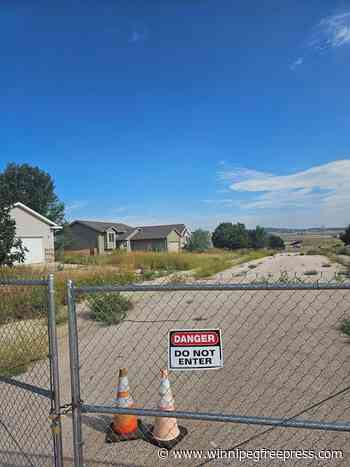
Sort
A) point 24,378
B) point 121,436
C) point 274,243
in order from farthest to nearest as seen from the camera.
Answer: point 274,243 < point 24,378 < point 121,436

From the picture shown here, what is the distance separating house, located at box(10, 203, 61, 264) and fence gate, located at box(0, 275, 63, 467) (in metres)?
19.8

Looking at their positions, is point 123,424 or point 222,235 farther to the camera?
point 222,235

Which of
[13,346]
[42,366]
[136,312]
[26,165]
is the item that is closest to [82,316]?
[136,312]

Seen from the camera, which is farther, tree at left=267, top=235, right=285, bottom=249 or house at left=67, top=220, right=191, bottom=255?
tree at left=267, top=235, right=285, bottom=249

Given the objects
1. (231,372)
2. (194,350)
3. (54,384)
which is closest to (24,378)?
(54,384)

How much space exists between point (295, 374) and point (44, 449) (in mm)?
3003

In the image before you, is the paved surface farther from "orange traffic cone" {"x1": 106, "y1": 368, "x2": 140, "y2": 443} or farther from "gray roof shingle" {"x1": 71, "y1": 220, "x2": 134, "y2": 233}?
"gray roof shingle" {"x1": 71, "y1": 220, "x2": 134, "y2": 233}

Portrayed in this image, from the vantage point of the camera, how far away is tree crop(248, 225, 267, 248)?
173ft

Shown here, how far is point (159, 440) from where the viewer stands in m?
3.06

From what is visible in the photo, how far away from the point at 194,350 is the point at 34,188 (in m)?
51.1

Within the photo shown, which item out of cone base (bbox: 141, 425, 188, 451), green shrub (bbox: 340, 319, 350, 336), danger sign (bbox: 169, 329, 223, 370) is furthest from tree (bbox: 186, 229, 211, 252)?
danger sign (bbox: 169, 329, 223, 370)

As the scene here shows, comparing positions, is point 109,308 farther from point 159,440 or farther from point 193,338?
point 193,338

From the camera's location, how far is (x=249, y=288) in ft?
7.72

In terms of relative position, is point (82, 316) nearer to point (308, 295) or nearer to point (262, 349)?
point (262, 349)
